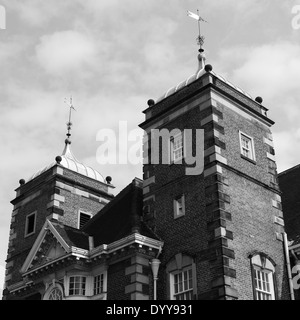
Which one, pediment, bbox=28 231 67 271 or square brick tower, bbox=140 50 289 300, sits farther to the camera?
pediment, bbox=28 231 67 271

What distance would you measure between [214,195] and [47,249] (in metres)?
9.09

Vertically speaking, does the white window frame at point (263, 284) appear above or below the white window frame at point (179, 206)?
below

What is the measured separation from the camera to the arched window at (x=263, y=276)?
77.6 feet

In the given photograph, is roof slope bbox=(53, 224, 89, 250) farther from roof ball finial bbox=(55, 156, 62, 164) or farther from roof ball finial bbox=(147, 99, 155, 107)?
roof ball finial bbox=(55, 156, 62, 164)

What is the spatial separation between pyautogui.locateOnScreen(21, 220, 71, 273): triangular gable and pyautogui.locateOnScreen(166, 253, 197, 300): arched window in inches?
210

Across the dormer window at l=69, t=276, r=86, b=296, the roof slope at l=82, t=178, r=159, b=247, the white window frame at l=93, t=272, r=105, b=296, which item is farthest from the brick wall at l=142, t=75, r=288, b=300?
the dormer window at l=69, t=276, r=86, b=296

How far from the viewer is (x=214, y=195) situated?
79.5ft

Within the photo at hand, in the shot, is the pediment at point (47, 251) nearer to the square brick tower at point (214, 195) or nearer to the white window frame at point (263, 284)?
the square brick tower at point (214, 195)

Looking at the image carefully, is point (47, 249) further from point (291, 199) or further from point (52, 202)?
point (291, 199)

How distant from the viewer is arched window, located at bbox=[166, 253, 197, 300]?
2338cm

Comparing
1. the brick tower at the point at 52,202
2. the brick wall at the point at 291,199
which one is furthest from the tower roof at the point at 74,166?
the brick wall at the point at 291,199

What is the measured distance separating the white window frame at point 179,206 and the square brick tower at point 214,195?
0.05 meters

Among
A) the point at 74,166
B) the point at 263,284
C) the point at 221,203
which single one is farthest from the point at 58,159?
the point at 263,284
